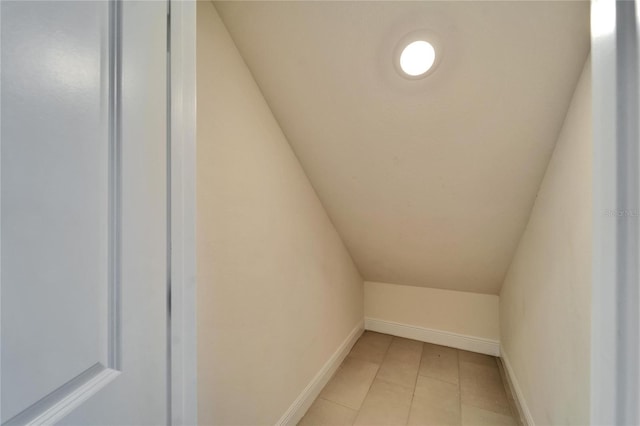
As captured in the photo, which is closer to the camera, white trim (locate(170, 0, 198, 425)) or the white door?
the white door

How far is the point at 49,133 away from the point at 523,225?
7.14ft

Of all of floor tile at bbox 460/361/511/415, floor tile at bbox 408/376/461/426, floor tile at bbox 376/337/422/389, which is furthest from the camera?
floor tile at bbox 376/337/422/389

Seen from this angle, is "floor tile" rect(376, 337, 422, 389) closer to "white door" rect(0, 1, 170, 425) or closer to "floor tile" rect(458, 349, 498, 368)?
"floor tile" rect(458, 349, 498, 368)

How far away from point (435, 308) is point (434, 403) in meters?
0.99

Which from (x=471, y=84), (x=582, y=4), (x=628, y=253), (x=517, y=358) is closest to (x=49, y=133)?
(x=628, y=253)

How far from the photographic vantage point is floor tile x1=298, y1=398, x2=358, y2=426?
157 centimetres

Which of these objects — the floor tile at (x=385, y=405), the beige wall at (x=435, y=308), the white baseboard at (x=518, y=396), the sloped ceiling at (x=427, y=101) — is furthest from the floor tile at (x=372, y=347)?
the sloped ceiling at (x=427, y=101)

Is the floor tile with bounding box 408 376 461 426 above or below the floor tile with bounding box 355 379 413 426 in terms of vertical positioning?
below

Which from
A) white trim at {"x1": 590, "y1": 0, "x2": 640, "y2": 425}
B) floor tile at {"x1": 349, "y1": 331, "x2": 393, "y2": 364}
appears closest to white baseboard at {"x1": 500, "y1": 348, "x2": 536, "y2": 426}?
floor tile at {"x1": 349, "y1": 331, "x2": 393, "y2": 364}

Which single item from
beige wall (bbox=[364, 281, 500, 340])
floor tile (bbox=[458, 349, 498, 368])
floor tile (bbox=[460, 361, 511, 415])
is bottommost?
floor tile (bbox=[458, 349, 498, 368])

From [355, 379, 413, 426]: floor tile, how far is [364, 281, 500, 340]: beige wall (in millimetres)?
882

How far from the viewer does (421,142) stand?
129cm

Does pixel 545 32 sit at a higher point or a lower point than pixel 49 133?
higher

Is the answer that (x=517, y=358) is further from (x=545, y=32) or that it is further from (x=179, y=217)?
(x=179, y=217)
